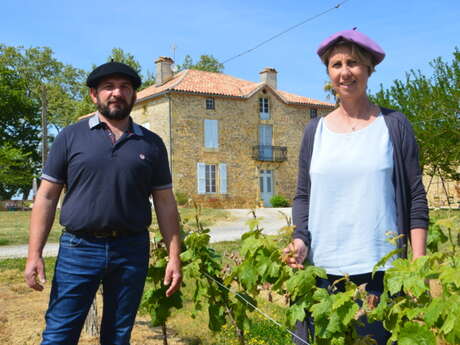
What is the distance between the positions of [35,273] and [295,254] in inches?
56.1

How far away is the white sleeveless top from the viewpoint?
220 centimetres

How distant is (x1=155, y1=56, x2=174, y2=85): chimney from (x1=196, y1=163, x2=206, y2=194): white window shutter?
575 centimetres

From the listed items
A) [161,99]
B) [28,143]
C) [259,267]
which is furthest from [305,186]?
[28,143]

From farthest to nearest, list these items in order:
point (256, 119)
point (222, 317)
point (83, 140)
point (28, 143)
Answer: point (28, 143), point (256, 119), point (222, 317), point (83, 140)

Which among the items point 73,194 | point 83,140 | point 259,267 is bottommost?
point 259,267

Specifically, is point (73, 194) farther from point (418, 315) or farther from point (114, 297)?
point (418, 315)

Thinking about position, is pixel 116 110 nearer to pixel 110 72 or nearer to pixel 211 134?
pixel 110 72

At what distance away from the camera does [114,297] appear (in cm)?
281

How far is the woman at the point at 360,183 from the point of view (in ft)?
7.21

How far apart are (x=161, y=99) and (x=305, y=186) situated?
1004 inches

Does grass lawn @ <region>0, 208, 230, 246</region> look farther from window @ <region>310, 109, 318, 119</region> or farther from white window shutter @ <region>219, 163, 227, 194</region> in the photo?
window @ <region>310, 109, 318, 119</region>

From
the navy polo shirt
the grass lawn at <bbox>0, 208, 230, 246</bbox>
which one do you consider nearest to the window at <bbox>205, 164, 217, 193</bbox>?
the grass lawn at <bbox>0, 208, 230, 246</bbox>

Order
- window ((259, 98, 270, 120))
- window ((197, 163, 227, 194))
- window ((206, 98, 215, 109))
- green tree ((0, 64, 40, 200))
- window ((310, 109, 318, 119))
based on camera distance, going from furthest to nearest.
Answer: green tree ((0, 64, 40, 200))
window ((310, 109, 318, 119))
window ((259, 98, 270, 120))
window ((206, 98, 215, 109))
window ((197, 163, 227, 194))

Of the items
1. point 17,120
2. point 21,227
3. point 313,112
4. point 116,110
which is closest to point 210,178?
point 313,112
